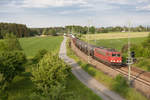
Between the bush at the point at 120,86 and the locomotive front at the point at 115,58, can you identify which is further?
the locomotive front at the point at 115,58

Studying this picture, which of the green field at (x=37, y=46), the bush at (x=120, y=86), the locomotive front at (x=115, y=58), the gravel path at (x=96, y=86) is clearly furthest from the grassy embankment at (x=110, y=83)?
the green field at (x=37, y=46)


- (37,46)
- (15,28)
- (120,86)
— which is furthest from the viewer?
(15,28)

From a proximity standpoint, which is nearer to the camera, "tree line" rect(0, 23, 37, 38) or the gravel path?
the gravel path

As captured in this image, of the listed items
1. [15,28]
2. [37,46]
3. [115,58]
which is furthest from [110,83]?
[15,28]

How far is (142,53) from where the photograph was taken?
4403 centimetres

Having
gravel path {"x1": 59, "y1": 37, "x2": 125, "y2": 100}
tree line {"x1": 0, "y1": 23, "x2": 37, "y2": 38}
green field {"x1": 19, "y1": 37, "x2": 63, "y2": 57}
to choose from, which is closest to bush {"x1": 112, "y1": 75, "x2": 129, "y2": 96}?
gravel path {"x1": 59, "y1": 37, "x2": 125, "y2": 100}

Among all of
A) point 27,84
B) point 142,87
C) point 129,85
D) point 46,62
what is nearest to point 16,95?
point 27,84

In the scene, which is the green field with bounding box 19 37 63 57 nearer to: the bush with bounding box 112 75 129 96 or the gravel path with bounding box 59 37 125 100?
the gravel path with bounding box 59 37 125 100

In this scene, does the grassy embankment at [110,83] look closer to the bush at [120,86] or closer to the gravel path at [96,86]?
the bush at [120,86]

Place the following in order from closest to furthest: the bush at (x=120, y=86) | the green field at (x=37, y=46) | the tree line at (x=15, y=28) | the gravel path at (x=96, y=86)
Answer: the gravel path at (x=96, y=86)
the bush at (x=120, y=86)
the green field at (x=37, y=46)
the tree line at (x=15, y=28)

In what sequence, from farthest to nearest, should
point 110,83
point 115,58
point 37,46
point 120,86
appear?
point 37,46 < point 115,58 < point 110,83 < point 120,86

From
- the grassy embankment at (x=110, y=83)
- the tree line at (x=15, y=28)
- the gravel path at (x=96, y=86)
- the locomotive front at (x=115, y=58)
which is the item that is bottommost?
the gravel path at (x=96, y=86)

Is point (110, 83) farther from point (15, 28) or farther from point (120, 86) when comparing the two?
point (15, 28)

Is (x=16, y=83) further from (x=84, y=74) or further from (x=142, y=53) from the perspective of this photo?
(x=142, y=53)
